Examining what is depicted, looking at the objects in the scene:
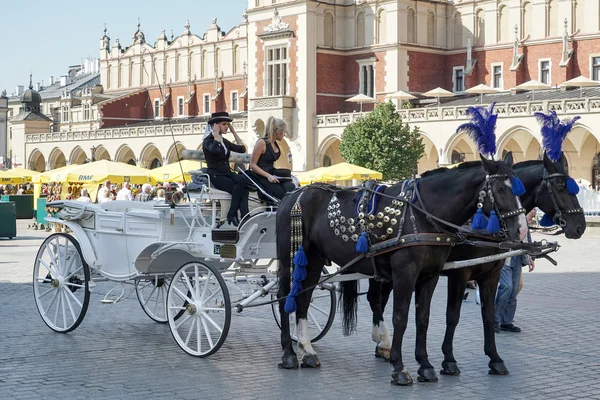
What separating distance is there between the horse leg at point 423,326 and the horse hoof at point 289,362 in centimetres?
96

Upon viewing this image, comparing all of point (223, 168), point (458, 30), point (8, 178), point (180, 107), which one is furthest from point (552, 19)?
point (223, 168)

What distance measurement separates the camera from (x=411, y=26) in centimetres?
5031

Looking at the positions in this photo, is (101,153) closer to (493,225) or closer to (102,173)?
(102,173)

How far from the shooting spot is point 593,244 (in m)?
22.7

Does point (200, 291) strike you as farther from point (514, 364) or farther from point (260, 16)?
point (260, 16)

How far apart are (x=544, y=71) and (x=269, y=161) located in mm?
41547

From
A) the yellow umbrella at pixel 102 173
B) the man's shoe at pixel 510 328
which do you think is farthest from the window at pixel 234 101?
the man's shoe at pixel 510 328

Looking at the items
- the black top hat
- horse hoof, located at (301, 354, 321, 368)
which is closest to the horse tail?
horse hoof, located at (301, 354, 321, 368)

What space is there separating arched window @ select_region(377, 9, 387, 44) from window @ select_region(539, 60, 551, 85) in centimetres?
772

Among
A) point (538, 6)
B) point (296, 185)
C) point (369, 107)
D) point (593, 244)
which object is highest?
point (538, 6)

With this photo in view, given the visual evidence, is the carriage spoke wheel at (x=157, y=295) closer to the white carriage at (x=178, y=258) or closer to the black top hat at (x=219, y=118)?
the white carriage at (x=178, y=258)

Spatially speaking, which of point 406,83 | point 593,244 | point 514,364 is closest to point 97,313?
point 514,364

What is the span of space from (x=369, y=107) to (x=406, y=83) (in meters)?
2.48

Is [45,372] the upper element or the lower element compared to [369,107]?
lower
